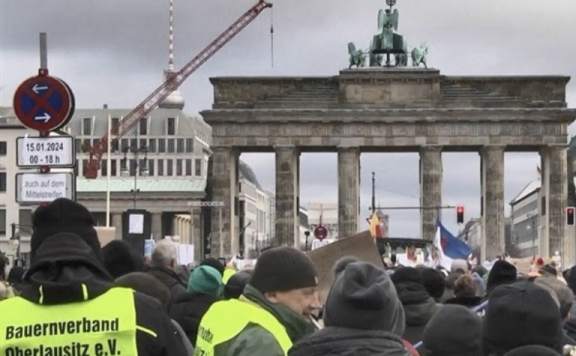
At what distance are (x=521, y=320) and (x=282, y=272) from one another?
4.14ft

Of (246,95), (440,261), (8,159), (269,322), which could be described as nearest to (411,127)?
(246,95)

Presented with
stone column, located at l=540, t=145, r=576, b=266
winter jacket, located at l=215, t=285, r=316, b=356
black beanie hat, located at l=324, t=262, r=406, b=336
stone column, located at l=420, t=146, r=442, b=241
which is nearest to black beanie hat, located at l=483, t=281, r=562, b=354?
black beanie hat, located at l=324, t=262, r=406, b=336

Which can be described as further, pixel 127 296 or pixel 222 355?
pixel 222 355

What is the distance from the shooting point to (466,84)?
309 ft

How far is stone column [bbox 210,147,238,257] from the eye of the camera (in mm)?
92688

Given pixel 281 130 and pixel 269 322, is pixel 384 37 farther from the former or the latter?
pixel 269 322

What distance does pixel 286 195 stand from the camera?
308 feet

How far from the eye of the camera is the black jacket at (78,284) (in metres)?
6.21

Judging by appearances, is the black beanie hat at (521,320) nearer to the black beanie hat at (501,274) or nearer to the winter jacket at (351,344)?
the winter jacket at (351,344)

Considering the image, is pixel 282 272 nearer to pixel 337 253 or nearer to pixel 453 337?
pixel 453 337

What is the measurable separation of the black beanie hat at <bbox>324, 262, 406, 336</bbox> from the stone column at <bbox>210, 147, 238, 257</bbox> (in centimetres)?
8604

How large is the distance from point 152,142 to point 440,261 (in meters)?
152

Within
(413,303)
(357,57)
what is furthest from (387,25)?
(413,303)

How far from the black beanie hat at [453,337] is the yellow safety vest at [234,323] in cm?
115
